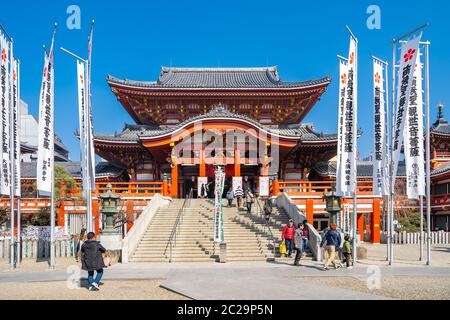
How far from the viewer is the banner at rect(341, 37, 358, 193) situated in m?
16.2

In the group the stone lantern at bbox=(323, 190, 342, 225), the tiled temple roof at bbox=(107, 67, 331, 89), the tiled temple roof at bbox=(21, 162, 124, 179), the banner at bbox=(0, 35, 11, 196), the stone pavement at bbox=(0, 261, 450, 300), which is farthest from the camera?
the tiled temple roof at bbox=(21, 162, 124, 179)

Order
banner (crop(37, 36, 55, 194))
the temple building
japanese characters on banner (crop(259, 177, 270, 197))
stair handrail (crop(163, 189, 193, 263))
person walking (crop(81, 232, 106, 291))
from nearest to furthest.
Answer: person walking (crop(81, 232, 106, 291)), banner (crop(37, 36, 55, 194)), stair handrail (crop(163, 189, 193, 263)), japanese characters on banner (crop(259, 177, 270, 197)), the temple building

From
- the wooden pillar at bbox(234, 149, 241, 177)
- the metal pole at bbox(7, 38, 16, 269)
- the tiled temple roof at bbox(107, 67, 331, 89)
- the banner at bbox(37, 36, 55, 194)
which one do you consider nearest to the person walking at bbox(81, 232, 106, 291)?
the banner at bbox(37, 36, 55, 194)

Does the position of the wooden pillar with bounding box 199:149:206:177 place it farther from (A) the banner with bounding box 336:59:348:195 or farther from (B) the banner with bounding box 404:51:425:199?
(B) the banner with bounding box 404:51:425:199

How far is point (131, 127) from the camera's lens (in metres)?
34.0

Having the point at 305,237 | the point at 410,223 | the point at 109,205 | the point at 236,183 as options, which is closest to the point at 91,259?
the point at 109,205

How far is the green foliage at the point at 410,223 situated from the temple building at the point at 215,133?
6779 mm

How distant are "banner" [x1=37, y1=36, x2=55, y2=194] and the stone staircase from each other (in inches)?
175

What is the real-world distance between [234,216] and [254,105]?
41.3ft

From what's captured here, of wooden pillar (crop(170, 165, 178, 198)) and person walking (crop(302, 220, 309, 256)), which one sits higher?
wooden pillar (crop(170, 165, 178, 198))

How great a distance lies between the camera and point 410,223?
31172 mm

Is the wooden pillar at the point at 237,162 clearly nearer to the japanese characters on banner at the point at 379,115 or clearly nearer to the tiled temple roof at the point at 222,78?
the tiled temple roof at the point at 222,78

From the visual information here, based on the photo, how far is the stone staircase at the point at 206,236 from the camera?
57.4ft

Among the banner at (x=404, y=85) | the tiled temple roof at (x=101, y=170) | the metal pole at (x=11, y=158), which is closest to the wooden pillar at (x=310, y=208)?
the banner at (x=404, y=85)
